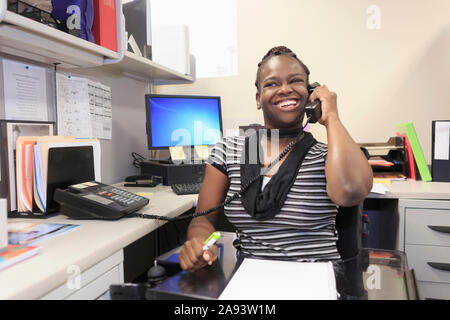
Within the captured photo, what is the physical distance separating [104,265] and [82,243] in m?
0.07

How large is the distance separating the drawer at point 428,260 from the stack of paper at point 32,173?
1366 millimetres

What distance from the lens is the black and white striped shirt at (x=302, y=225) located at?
0.87 meters

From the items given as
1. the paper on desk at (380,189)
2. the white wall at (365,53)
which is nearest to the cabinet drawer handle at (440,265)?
the paper on desk at (380,189)

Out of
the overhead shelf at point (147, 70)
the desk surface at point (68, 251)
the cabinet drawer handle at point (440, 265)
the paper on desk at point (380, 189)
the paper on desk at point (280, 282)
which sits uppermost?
the overhead shelf at point (147, 70)

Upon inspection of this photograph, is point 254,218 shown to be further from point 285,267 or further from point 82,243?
point 82,243

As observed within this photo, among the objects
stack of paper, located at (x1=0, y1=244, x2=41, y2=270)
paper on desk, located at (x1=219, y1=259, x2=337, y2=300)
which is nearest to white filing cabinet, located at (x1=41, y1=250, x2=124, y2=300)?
stack of paper, located at (x1=0, y1=244, x2=41, y2=270)

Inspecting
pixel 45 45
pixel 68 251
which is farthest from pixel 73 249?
pixel 45 45

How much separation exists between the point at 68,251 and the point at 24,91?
72 centimetres

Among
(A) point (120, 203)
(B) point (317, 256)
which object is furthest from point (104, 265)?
(B) point (317, 256)

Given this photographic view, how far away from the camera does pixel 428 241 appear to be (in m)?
1.24

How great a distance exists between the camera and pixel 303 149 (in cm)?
92

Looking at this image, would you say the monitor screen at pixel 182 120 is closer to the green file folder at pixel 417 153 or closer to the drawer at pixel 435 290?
the green file folder at pixel 417 153

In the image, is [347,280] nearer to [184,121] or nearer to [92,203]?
[92,203]

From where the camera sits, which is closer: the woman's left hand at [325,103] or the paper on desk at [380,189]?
the woman's left hand at [325,103]
